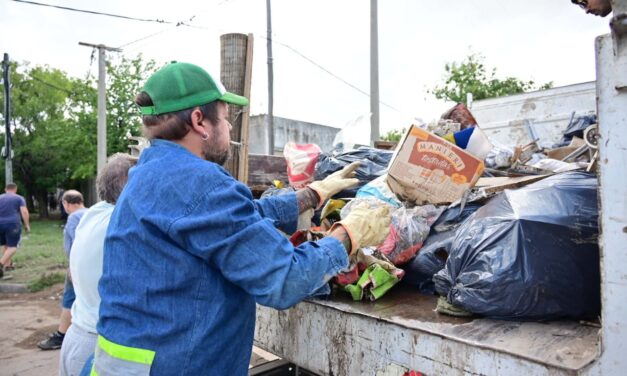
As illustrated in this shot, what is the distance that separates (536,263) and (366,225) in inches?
22.5

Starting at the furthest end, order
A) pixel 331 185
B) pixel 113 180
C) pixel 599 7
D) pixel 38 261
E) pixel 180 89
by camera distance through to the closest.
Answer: pixel 38 261 < pixel 113 180 < pixel 331 185 < pixel 599 7 < pixel 180 89

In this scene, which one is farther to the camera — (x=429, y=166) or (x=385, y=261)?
(x=429, y=166)

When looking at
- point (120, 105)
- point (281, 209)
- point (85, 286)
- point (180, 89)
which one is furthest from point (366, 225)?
point (120, 105)

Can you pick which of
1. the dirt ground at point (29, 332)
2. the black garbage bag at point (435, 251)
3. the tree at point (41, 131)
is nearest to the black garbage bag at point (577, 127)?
the black garbage bag at point (435, 251)

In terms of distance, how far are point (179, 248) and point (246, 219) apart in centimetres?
21

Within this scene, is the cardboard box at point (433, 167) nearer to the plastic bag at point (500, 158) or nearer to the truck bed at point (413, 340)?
the truck bed at point (413, 340)

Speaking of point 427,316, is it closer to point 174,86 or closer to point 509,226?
point 509,226

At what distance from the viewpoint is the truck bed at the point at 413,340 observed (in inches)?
50.4

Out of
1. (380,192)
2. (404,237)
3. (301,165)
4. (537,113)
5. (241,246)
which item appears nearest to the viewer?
(241,246)

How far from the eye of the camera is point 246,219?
50.2 inches

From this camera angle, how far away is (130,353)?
4.27ft

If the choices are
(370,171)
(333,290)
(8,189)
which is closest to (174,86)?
(333,290)

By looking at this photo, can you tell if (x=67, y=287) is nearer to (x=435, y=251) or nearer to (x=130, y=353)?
(x=130, y=353)

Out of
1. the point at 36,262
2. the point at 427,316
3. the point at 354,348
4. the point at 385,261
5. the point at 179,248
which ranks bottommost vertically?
the point at 36,262
